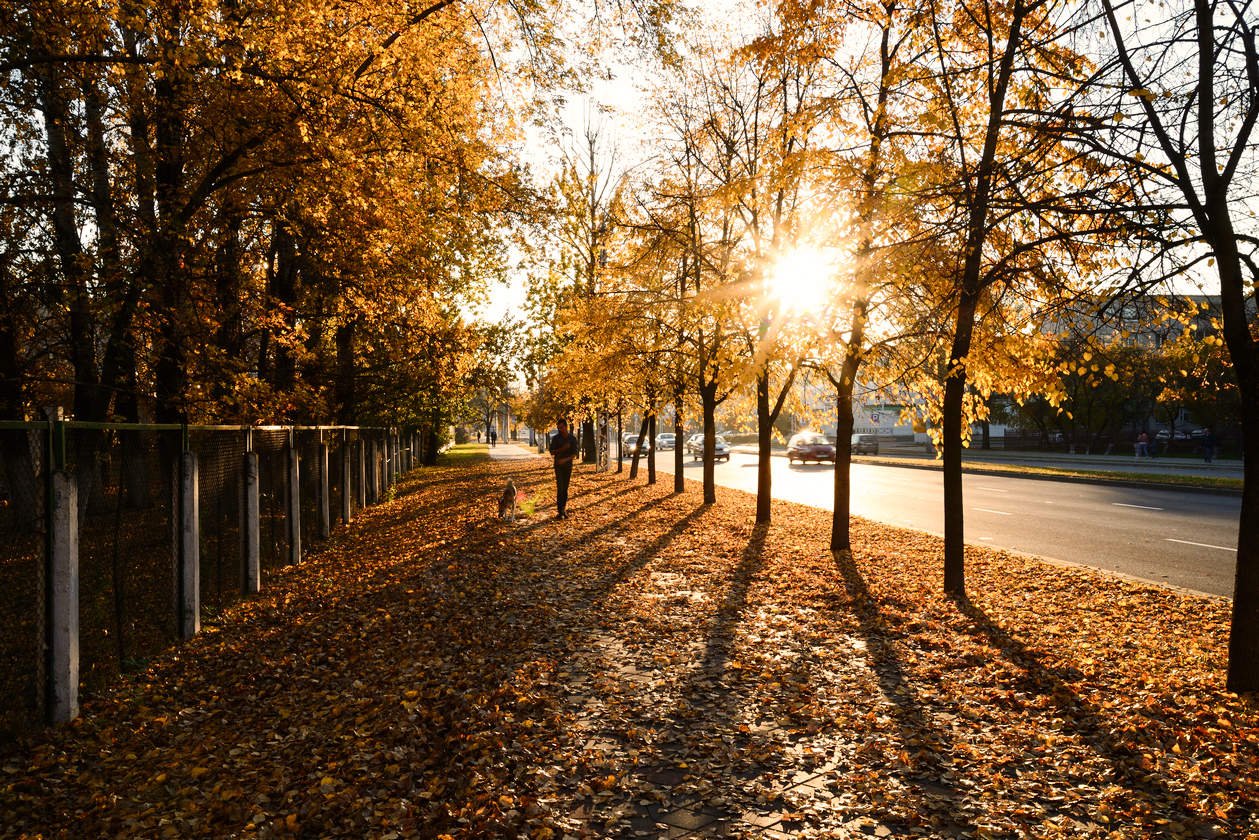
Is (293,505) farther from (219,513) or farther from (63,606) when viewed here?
(63,606)

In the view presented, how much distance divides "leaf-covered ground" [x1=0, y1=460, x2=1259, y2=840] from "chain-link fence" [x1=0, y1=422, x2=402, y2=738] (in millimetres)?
315

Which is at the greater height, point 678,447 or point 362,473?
point 678,447

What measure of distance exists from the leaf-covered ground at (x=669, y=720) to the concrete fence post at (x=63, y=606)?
256 mm

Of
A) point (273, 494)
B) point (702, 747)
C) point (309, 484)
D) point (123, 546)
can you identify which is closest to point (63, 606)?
point (123, 546)

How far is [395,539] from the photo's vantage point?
13086 millimetres

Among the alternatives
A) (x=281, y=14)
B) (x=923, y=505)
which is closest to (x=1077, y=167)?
(x=281, y=14)

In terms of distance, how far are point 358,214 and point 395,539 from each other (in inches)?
210

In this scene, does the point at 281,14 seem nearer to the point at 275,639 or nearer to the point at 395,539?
the point at 275,639

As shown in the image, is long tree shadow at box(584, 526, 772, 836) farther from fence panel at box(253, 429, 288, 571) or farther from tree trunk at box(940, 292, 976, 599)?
fence panel at box(253, 429, 288, 571)

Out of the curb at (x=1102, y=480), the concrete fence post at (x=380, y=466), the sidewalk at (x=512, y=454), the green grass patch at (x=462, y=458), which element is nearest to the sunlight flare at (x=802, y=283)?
the concrete fence post at (x=380, y=466)

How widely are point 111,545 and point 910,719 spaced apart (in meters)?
5.77

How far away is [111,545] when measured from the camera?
5.75 meters

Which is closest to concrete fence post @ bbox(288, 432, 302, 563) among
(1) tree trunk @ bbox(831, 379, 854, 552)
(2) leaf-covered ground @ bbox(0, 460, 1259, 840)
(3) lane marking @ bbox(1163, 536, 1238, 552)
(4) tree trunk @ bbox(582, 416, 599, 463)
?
(2) leaf-covered ground @ bbox(0, 460, 1259, 840)

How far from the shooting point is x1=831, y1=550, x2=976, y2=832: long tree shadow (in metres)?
3.94
